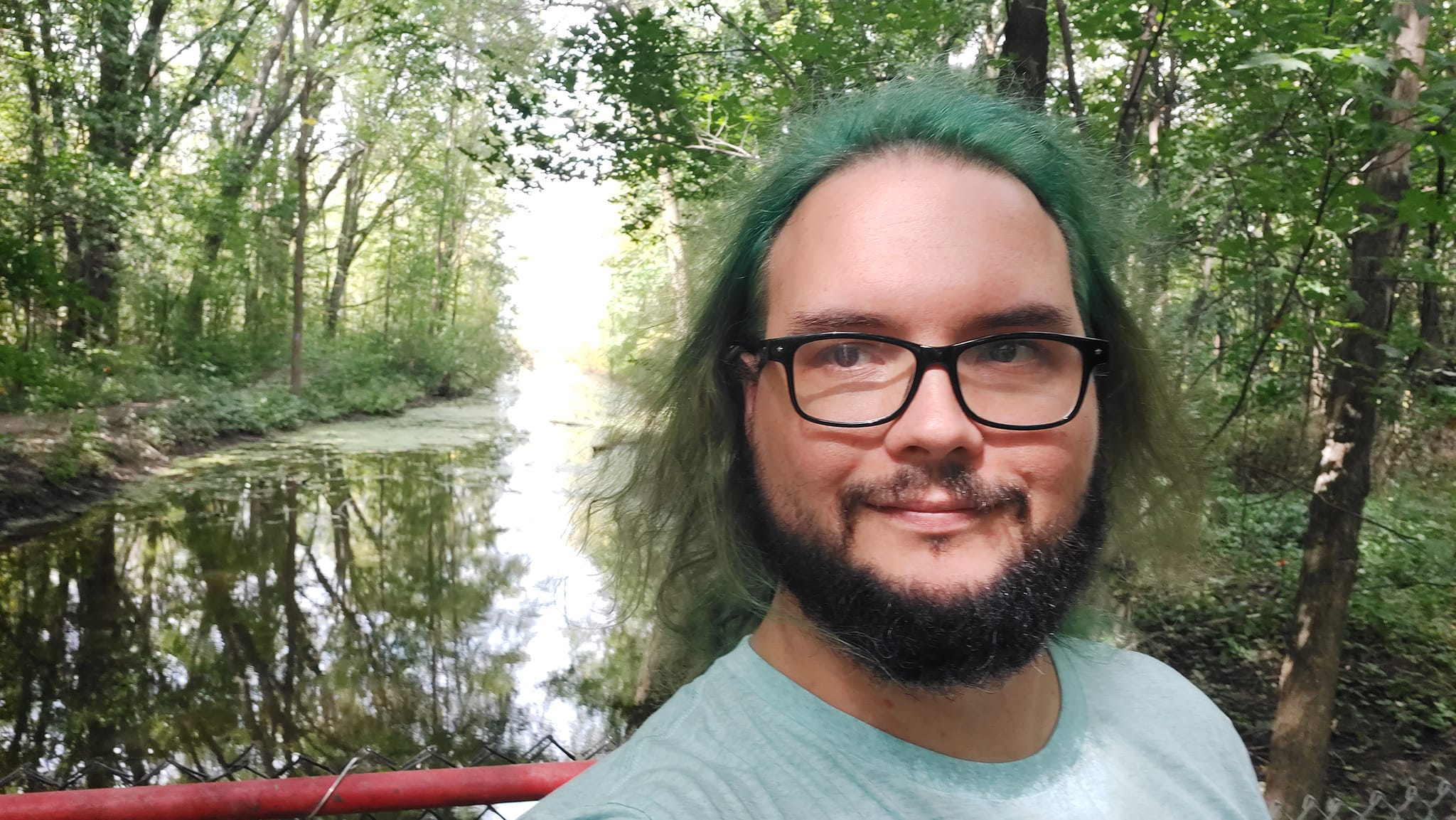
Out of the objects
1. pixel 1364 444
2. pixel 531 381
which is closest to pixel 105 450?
pixel 1364 444

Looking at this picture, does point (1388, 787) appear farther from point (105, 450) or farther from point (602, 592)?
point (105, 450)

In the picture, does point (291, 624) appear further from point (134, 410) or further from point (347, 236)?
point (347, 236)

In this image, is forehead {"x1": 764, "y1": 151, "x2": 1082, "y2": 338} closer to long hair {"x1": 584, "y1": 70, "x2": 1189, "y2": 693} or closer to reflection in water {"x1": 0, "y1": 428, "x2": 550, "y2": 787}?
long hair {"x1": 584, "y1": 70, "x2": 1189, "y2": 693}

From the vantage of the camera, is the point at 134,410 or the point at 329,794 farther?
the point at 134,410

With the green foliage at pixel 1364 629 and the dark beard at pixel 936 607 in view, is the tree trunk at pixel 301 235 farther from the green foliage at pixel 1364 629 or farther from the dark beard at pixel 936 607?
the dark beard at pixel 936 607

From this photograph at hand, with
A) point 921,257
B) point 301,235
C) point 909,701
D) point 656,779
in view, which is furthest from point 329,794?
point 301,235

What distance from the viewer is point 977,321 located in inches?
31.2

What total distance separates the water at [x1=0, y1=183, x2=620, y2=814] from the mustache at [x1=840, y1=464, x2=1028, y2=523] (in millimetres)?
1194

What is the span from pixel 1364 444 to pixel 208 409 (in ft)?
42.8

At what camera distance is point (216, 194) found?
13.2 metres

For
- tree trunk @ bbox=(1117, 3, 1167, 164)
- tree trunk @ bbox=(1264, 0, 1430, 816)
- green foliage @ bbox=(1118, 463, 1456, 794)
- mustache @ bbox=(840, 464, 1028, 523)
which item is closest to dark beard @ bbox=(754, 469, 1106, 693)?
mustache @ bbox=(840, 464, 1028, 523)

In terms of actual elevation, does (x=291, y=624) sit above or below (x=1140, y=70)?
below

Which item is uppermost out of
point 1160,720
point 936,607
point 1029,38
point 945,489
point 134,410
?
point 1029,38

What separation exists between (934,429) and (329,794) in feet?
3.71
